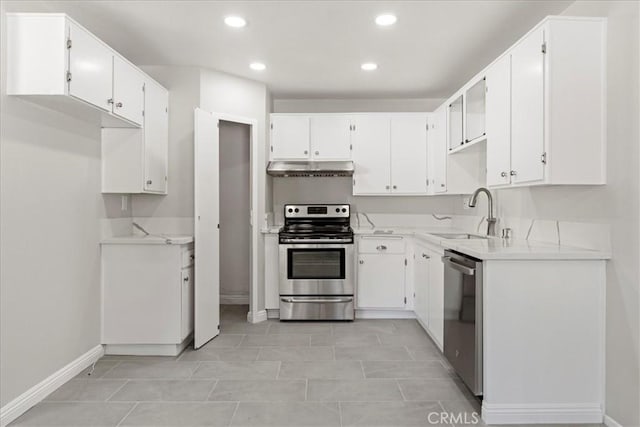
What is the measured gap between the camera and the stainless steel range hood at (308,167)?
4125 mm

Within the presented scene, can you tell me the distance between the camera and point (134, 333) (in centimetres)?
304

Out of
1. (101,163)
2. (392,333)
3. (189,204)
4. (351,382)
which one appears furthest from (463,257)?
(101,163)

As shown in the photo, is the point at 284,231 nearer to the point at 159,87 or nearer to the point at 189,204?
the point at 189,204

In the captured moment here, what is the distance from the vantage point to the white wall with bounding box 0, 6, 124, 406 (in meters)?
2.15

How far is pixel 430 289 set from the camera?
3354mm

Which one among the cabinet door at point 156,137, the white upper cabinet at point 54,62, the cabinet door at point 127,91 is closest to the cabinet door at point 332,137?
the cabinet door at point 156,137

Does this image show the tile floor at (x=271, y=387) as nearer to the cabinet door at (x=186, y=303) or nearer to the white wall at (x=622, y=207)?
the cabinet door at (x=186, y=303)

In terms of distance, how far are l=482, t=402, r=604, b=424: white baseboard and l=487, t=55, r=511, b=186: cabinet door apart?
132cm

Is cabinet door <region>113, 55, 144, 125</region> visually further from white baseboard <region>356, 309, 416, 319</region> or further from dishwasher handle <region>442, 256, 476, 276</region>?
white baseboard <region>356, 309, 416, 319</region>

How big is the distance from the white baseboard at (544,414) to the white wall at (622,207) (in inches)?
3.7

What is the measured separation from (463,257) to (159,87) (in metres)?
2.87

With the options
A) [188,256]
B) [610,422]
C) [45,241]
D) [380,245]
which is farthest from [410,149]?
[45,241]

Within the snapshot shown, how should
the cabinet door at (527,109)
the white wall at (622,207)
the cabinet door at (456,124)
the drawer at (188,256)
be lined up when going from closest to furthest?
the white wall at (622,207)
the cabinet door at (527,109)
the drawer at (188,256)
the cabinet door at (456,124)

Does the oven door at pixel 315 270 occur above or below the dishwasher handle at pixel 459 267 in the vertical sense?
below
